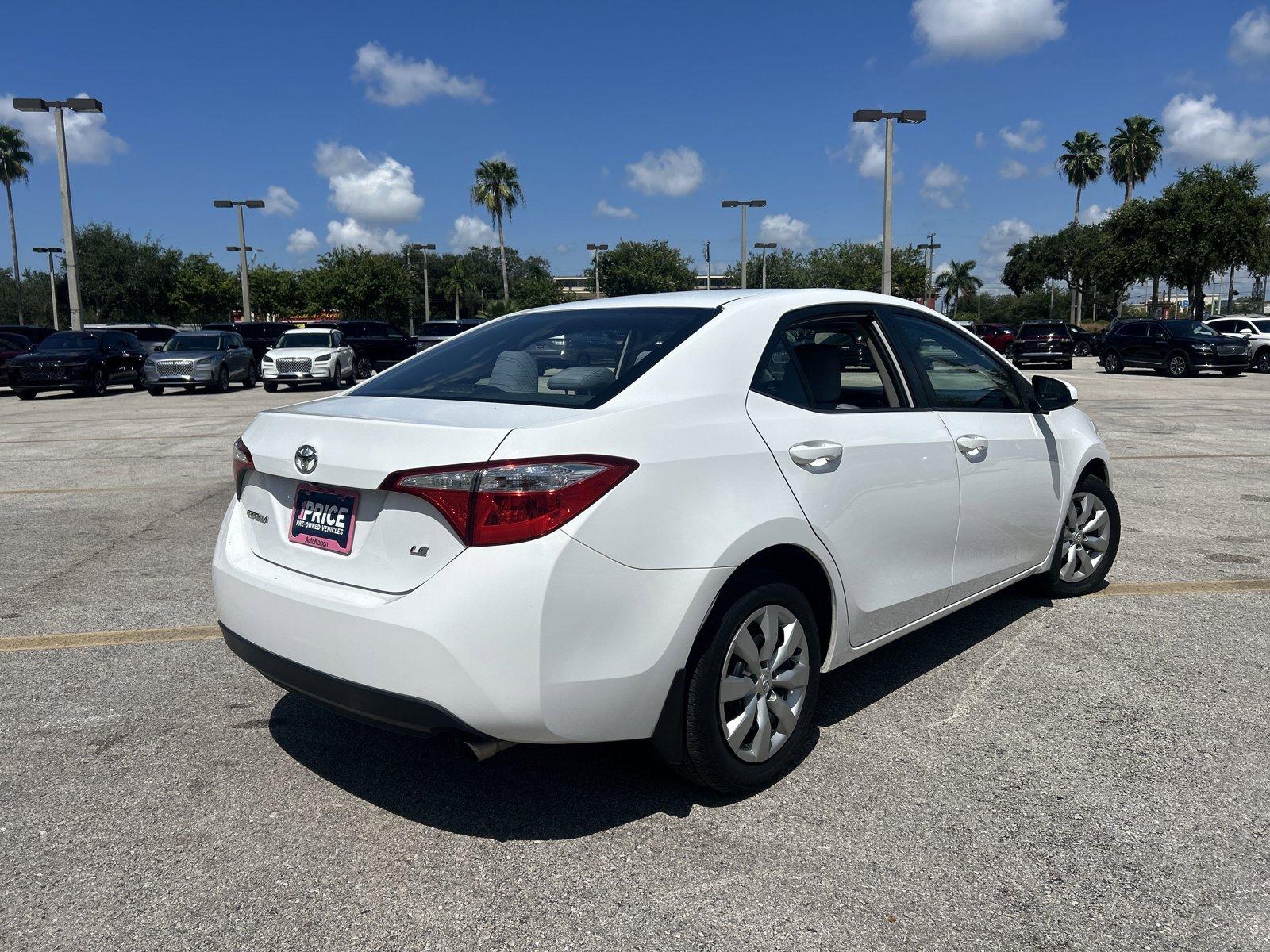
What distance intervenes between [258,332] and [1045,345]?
26.4 metres

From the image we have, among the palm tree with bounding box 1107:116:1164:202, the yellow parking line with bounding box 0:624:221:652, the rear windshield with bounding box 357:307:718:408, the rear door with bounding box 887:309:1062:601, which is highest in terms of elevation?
the palm tree with bounding box 1107:116:1164:202

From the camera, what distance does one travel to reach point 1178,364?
29.9m

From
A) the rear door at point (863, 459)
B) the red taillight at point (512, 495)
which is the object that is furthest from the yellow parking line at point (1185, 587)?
the red taillight at point (512, 495)

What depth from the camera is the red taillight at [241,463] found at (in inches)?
133

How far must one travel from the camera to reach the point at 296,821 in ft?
10.3

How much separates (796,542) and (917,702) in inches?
49.3

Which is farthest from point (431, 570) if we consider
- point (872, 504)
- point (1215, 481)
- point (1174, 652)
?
point (1215, 481)

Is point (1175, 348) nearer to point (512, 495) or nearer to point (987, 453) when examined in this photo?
point (987, 453)

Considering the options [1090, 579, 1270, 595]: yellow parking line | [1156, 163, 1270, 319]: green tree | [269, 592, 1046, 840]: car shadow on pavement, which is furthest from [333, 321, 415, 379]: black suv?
[1156, 163, 1270, 319]: green tree

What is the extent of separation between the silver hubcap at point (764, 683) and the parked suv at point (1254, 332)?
3400 cm

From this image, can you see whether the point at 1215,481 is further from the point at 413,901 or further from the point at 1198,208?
the point at 1198,208

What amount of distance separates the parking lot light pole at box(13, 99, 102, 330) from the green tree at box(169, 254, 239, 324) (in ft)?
122

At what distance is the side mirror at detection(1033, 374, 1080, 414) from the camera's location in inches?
190

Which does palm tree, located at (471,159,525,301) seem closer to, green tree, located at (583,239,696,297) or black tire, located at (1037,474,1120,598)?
green tree, located at (583,239,696,297)
